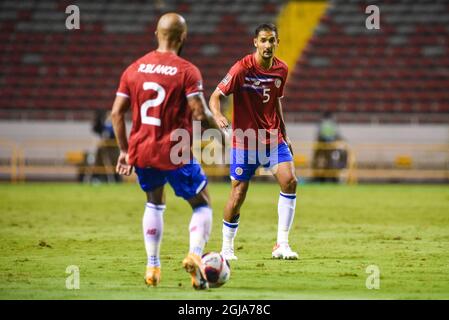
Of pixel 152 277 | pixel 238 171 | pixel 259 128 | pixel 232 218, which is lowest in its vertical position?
pixel 152 277

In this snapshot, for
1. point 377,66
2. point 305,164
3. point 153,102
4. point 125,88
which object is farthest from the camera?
point 377,66

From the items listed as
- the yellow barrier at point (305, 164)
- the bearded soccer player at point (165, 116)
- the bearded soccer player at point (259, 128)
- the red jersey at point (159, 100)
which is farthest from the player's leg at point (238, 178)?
the yellow barrier at point (305, 164)

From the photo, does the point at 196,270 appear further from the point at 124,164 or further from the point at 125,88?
the point at 125,88

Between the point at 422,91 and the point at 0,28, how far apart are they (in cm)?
1551

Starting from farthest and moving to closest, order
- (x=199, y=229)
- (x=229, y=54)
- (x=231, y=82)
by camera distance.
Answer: (x=229, y=54)
(x=231, y=82)
(x=199, y=229)

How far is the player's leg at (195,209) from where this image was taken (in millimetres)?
8141

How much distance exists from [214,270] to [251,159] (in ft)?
8.34

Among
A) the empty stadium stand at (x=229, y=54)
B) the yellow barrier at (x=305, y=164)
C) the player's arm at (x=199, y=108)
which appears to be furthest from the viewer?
the empty stadium stand at (x=229, y=54)

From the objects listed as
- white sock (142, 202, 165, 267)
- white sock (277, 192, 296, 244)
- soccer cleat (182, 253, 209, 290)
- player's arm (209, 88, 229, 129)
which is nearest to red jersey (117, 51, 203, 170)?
white sock (142, 202, 165, 267)

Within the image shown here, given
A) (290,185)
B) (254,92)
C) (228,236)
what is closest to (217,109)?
(254,92)

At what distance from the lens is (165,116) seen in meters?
8.09

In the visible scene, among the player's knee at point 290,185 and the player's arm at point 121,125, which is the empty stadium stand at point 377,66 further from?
the player's arm at point 121,125

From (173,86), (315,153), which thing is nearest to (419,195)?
(315,153)

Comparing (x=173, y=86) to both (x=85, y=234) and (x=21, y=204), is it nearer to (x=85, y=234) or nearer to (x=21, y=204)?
(x=85, y=234)
